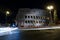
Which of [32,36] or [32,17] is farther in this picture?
[32,17]

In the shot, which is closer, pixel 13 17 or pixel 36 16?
pixel 36 16

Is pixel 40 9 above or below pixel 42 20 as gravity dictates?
above

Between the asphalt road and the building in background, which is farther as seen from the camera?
the building in background

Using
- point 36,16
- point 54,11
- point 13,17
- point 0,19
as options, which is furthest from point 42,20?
point 0,19

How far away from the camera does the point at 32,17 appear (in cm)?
6638

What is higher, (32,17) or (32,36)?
(32,17)

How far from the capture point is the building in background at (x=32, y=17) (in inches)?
2532

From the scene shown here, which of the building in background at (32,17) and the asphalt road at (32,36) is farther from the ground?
the building in background at (32,17)

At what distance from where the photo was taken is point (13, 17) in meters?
71.6

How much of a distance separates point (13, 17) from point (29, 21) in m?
10.3

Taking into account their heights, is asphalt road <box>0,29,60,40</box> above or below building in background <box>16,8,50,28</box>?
below

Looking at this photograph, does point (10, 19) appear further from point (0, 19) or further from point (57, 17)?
point (57, 17)

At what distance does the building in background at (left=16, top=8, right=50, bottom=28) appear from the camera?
211ft

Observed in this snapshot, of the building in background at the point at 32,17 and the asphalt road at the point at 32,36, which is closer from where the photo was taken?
the asphalt road at the point at 32,36
